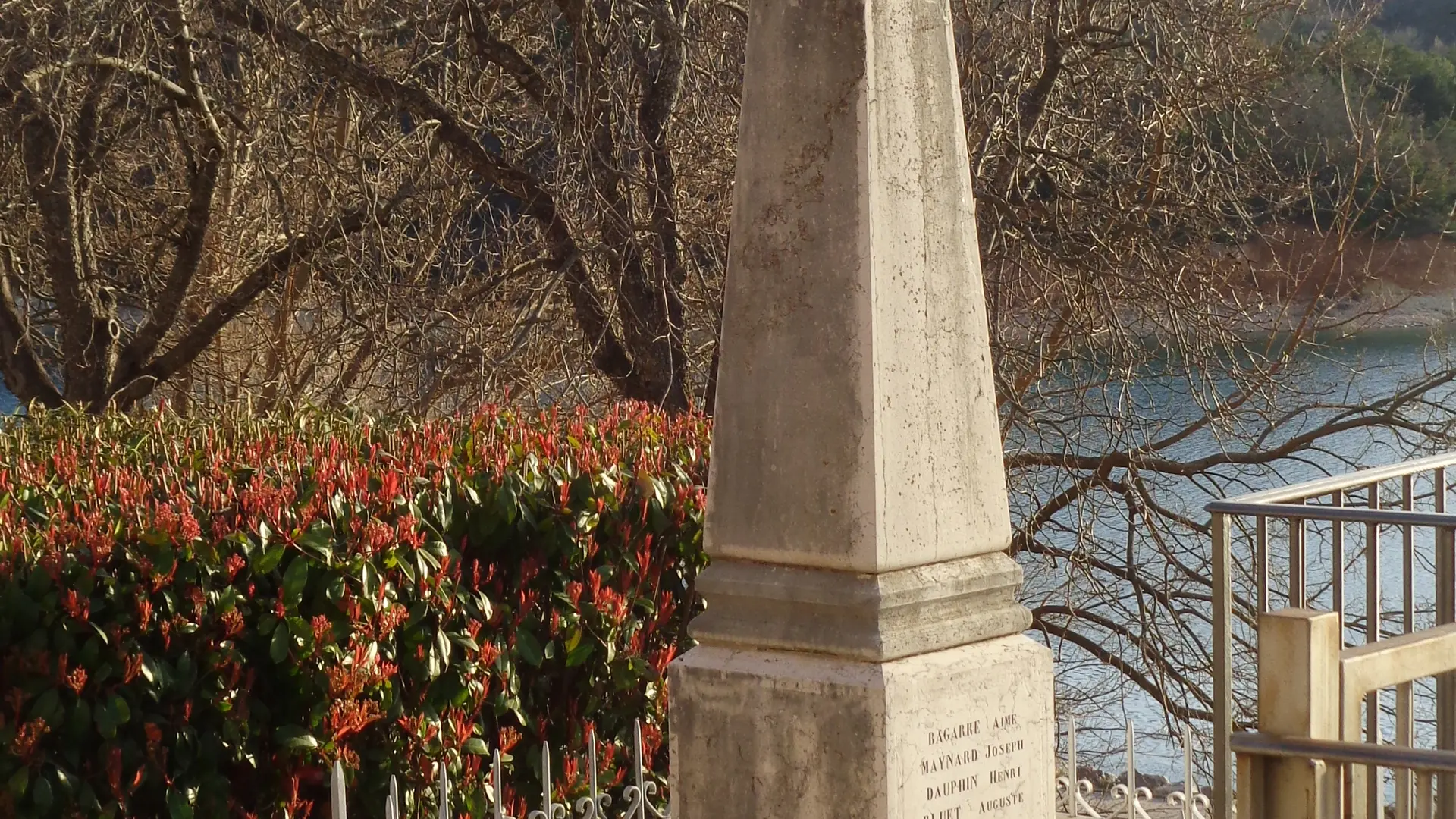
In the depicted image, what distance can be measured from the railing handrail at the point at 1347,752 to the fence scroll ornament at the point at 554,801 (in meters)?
1.92

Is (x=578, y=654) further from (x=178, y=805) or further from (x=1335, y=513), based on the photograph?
(x=1335, y=513)

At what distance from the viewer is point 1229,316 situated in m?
8.94

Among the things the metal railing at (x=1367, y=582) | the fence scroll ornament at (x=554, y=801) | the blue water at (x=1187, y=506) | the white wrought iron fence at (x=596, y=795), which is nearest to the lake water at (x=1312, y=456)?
the blue water at (x=1187, y=506)

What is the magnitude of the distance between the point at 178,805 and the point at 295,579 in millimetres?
574

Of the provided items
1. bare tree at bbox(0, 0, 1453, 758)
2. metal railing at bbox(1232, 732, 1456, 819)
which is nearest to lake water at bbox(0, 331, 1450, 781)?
bare tree at bbox(0, 0, 1453, 758)

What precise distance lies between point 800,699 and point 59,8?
6.90m

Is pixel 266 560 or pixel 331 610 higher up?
pixel 266 560

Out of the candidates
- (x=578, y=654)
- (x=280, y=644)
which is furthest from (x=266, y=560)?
(x=578, y=654)

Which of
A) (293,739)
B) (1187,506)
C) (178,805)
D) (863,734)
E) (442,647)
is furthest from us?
(1187,506)

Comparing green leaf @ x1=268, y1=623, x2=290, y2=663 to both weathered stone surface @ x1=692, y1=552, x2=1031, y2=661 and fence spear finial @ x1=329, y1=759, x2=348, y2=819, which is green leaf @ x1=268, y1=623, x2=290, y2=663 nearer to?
fence spear finial @ x1=329, y1=759, x2=348, y2=819

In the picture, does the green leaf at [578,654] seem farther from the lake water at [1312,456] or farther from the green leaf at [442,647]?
the lake water at [1312,456]

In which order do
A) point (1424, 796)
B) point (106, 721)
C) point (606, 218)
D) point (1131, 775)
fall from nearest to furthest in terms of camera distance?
point (1424, 796) < point (106, 721) < point (1131, 775) < point (606, 218)

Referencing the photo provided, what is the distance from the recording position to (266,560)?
3.93 meters

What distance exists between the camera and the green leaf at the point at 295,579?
12.9 ft
